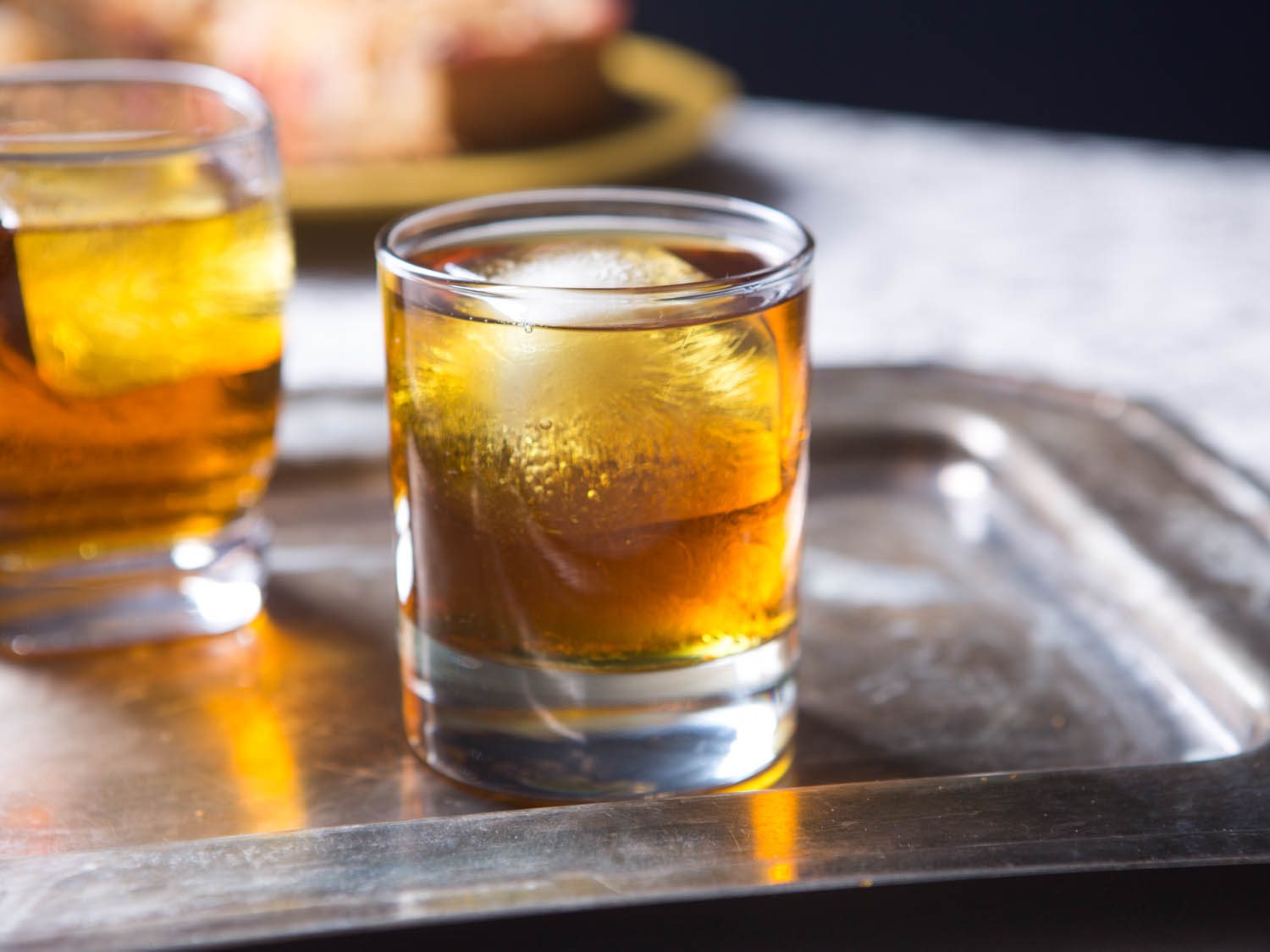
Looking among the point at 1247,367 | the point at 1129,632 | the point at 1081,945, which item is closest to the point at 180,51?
the point at 1247,367

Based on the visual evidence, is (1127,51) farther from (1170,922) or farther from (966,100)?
(1170,922)

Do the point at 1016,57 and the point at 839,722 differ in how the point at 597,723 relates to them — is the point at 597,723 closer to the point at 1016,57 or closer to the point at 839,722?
the point at 839,722

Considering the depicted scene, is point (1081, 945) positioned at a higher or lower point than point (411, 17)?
lower

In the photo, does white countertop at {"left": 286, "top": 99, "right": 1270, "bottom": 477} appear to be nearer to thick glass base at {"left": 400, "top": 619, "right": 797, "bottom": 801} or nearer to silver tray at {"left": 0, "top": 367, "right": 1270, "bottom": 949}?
silver tray at {"left": 0, "top": 367, "right": 1270, "bottom": 949}

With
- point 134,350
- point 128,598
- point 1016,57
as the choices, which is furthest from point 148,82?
point 1016,57

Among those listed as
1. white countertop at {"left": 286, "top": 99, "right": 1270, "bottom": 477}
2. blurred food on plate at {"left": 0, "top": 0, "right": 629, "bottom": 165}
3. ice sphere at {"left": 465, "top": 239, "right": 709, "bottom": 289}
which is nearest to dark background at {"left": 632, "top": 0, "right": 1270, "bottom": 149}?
white countertop at {"left": 286, "top": 99, "right": 1270, "bottom": 477}

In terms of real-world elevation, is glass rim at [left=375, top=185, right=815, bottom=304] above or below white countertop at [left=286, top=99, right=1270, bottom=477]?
above
